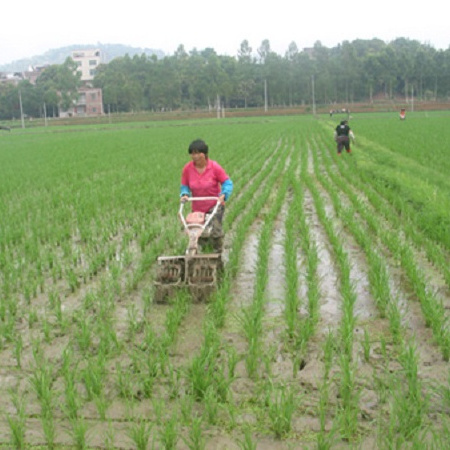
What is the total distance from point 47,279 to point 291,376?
3.09 metres

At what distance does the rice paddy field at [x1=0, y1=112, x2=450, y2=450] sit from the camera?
105 inches

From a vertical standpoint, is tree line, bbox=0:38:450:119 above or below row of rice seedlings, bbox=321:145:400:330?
above

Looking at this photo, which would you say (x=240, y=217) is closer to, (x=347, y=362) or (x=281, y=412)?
(x=347, y=362)

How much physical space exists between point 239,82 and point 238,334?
233ft

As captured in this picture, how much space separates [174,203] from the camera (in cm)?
905

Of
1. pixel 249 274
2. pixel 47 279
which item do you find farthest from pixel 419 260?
pixel 47 279

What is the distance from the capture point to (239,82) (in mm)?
71938

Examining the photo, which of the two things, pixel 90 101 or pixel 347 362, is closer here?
pixel 347 362

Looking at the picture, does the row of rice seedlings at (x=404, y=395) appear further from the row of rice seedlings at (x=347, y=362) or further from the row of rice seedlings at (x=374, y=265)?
the row of rice seedlings at (x=347, y=362)

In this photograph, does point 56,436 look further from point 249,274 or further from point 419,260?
point 419,260

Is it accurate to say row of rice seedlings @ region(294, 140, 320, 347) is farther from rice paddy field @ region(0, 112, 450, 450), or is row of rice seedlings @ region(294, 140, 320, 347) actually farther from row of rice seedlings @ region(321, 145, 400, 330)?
row of rice seedlings @ region(321, 145, 400, 330)

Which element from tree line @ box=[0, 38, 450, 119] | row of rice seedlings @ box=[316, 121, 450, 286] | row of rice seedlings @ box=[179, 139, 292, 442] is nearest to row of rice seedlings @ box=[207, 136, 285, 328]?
row of rice seedlings @ box=[179, 139, 292, 442]

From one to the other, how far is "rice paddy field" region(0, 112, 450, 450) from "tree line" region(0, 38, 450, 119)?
6096 centimetres

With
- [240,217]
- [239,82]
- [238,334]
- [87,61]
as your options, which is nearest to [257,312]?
[238,334]
